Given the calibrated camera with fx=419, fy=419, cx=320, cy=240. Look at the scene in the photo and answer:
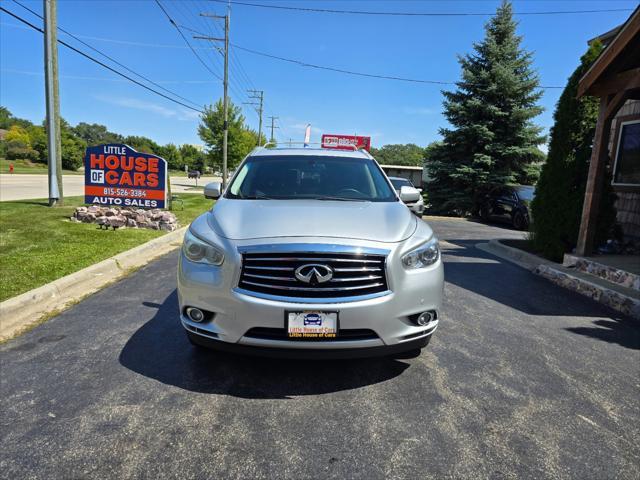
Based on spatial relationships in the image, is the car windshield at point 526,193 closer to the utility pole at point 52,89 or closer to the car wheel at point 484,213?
the car wheel at point 484,213

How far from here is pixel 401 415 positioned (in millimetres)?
2697

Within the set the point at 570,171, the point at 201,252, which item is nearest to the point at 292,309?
the point at 201,252

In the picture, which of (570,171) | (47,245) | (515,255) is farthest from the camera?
(515,255)

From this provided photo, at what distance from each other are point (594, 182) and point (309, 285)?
6250 mm

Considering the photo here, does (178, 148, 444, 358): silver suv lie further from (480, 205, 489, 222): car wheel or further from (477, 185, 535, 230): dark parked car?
(480, 205, 489, 222): car wheel

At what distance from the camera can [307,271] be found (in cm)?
271

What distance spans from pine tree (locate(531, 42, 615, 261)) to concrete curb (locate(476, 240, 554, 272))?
28 centimetres

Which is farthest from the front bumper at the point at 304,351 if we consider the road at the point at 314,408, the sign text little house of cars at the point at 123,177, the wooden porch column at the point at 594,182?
the sign text little house of cars at the point at 123,177

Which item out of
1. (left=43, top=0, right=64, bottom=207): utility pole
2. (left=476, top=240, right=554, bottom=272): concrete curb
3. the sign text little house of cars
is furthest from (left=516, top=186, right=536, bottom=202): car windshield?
(left=43, top=0, right=64, bottom=207): utility pole

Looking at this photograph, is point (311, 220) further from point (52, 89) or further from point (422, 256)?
point (52, 89)

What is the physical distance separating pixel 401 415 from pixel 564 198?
21.8 ft

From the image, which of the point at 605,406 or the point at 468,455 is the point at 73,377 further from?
the point at 605,406

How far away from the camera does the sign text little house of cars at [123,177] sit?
34.0 feet

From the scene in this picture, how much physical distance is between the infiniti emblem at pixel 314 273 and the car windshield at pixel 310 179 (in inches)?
51.9
